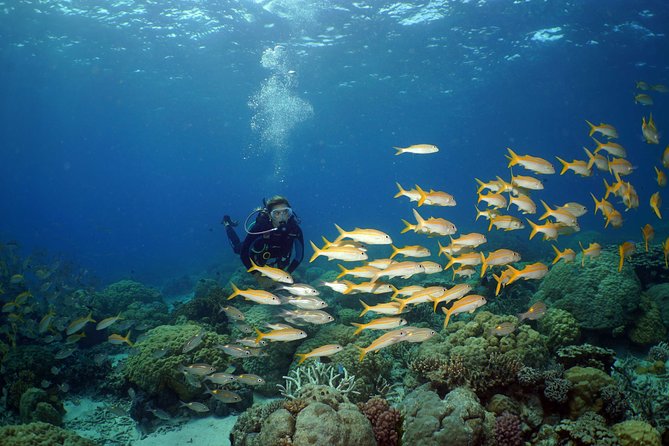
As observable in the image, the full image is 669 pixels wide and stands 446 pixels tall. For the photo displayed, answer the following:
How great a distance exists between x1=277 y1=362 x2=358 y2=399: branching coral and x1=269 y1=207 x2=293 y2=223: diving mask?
3.56m

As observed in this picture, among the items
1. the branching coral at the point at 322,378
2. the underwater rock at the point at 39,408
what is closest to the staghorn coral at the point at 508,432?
the branching coral at the point at 322,378

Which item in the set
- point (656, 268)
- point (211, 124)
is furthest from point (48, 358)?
point (211, 124)

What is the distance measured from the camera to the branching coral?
18.4 feet

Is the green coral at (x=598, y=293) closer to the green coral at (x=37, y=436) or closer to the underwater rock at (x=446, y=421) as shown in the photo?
the underwater rock at (x=446, y=421)

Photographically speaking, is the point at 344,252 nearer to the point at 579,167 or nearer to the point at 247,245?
the point at 247,245

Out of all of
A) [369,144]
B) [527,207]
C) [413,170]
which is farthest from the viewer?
[413,170]

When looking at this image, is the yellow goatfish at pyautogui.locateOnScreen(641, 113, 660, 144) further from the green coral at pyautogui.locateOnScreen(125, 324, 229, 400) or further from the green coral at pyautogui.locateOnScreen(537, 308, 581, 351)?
the green coral at pyautogui.locateOnScreen(125, 324, 229, 400)

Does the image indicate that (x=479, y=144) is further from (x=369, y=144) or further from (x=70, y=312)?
(x=70, y=312)

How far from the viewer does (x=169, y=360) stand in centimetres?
665

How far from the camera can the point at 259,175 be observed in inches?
6329

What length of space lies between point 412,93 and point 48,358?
41031 millimetres

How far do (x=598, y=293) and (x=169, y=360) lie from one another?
29.0ft

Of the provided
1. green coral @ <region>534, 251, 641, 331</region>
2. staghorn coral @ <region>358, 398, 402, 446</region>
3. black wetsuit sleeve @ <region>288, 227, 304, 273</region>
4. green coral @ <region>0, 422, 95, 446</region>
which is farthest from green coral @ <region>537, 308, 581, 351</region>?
green coral @ <region>0, 422, 95, 446</region>

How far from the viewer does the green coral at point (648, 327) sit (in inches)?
277
